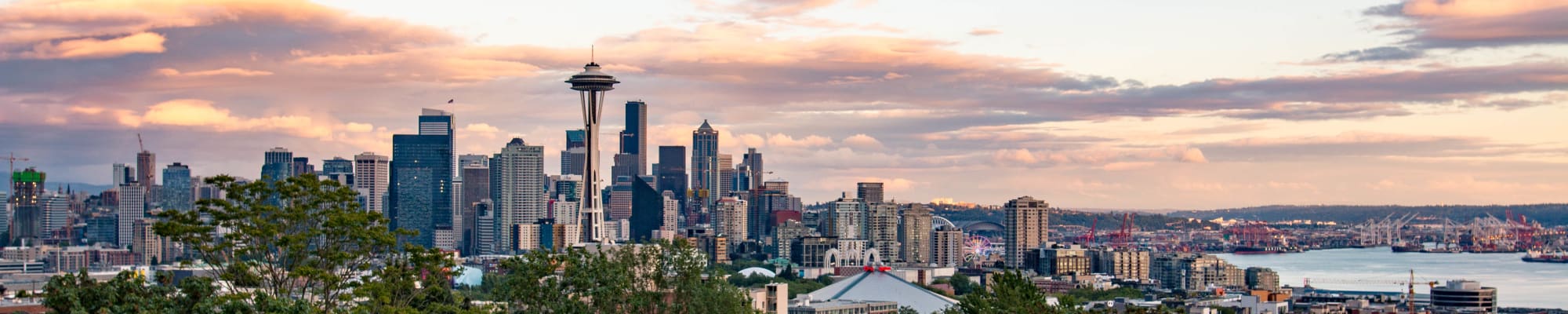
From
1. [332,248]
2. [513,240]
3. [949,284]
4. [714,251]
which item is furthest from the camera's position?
[513,240]

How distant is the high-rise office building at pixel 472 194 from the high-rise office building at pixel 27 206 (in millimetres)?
33696

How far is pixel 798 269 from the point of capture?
105 m

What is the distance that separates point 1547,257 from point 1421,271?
114ft

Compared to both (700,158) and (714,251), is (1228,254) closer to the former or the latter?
(700,158)

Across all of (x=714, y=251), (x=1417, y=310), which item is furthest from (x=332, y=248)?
(x=714, y=251)

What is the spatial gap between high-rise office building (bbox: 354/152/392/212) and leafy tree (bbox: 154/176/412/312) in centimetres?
13674

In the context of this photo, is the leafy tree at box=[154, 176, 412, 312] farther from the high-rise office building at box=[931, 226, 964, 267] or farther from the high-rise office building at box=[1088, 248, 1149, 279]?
the high-rise office building at box=[931, 226, 964, 267]

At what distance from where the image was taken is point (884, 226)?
138375 mm

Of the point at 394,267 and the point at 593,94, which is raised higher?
the point at 593,94

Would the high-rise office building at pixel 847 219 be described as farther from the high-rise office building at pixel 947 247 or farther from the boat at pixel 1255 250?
the boat at pixel 1255 250

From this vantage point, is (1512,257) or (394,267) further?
(1512,257)

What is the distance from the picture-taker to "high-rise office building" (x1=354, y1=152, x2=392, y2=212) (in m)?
155

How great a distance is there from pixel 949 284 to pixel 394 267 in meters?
69.7

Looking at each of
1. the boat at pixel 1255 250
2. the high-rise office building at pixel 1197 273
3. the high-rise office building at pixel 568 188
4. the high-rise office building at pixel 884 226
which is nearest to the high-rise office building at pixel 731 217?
the high-rise office building at pixel 568 188
